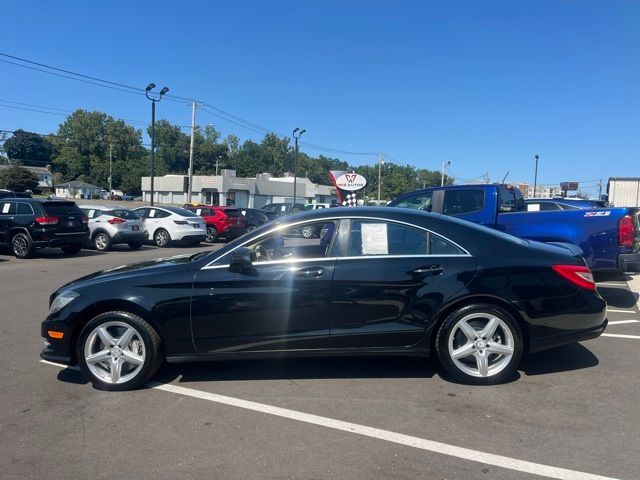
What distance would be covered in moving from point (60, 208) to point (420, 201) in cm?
1075

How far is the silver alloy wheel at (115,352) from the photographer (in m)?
4.59

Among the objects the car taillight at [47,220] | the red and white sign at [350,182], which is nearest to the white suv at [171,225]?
the car taillight at [47,220]

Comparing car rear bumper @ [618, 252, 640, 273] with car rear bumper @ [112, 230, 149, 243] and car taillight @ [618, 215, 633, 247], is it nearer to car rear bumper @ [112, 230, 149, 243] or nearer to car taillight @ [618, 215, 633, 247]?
car taillight @ [618, 215, 633, 247]

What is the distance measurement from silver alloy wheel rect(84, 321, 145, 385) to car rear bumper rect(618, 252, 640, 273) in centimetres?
611

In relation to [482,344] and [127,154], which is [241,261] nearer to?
[482,344]

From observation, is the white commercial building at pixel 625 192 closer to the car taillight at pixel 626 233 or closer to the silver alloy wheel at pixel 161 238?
the silver alloy wheel at pixel 161 238

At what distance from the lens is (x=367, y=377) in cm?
488

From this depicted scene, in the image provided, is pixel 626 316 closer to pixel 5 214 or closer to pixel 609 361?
pixel 609 361

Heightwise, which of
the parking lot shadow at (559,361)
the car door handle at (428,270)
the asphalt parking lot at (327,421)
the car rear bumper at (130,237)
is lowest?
the asphalt parking lot at (327,421)

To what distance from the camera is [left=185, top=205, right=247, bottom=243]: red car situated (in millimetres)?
22203

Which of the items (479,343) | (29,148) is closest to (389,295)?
(479,343)

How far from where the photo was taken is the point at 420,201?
9.91 meters

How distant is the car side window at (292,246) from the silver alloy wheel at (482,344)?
1377 millimetres

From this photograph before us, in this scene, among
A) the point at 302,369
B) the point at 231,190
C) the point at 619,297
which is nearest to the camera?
the point at 302,369
